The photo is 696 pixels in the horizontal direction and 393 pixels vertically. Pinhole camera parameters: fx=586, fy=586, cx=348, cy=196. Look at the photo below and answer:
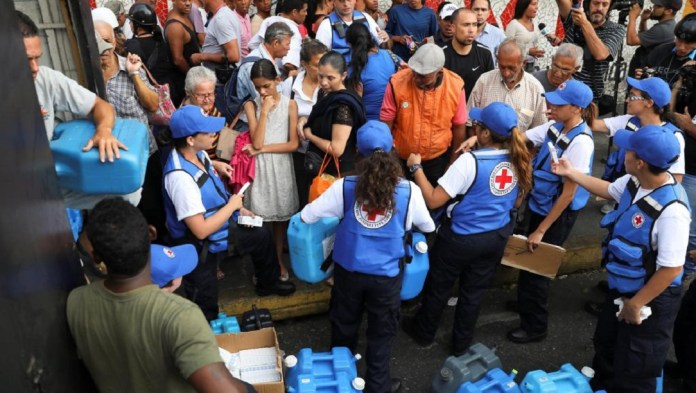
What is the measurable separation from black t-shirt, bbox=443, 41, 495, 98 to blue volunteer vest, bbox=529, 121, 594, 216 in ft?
4.29

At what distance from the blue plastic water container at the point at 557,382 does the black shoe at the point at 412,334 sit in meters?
1.12

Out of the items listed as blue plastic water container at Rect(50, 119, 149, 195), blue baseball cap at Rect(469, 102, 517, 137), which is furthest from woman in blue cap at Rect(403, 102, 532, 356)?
blue plastic water container at Rect(50, 119, 149, 195)

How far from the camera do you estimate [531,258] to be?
13.5 feet

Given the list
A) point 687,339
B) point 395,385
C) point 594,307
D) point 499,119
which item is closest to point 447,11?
point 499,119

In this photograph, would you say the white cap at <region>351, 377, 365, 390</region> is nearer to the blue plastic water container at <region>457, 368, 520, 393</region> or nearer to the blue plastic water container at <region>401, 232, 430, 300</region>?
the blue plastic water container at <region>457, 368, 520, 393</region>

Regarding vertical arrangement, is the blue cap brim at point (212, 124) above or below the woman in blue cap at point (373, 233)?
above

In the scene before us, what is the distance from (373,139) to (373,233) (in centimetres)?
54

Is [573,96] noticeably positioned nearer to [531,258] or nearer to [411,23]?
[531,258]

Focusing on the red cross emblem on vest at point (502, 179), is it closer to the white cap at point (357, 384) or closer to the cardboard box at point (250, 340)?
the white cap at point (357, 384)

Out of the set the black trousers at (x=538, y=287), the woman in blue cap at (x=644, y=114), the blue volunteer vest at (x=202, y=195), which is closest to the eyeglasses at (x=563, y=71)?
the woman in blue cap at (x=644, y=114)

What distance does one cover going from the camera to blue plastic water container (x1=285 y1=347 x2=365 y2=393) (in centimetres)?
315

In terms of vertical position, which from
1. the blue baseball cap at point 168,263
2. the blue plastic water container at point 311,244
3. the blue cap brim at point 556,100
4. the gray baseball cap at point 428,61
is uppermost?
the gray baseball cap at point 428,61

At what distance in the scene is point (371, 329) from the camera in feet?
12.0

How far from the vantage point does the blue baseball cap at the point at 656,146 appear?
9.86 feet
